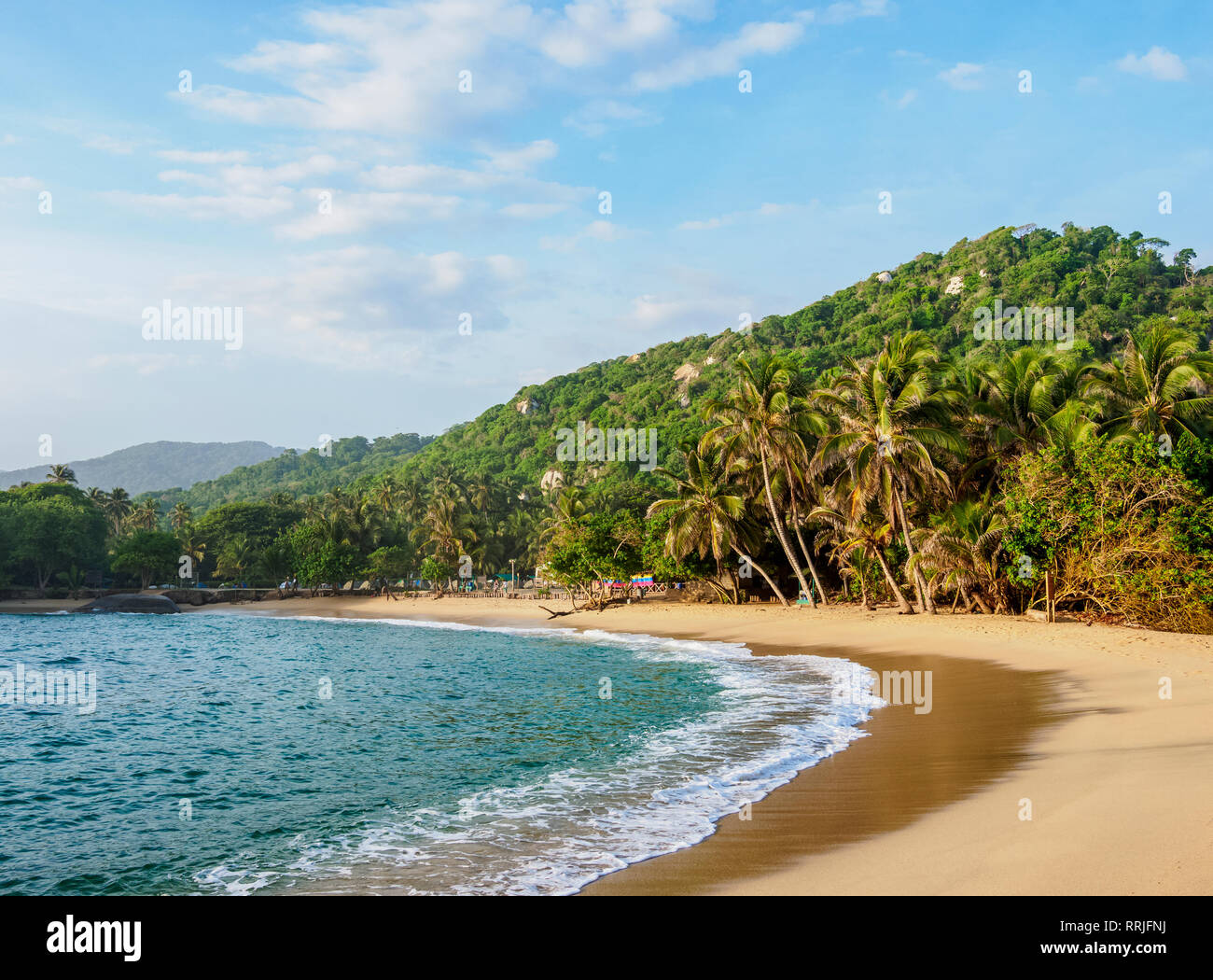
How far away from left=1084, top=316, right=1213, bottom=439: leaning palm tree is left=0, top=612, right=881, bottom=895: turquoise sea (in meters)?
14.9

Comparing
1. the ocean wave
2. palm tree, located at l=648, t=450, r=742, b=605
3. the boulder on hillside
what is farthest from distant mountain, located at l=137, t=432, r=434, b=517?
the ocean wave

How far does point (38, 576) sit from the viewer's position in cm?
8562

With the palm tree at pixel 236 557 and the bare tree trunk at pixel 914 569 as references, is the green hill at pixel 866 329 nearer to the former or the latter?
the palm tree at pixel 236 557

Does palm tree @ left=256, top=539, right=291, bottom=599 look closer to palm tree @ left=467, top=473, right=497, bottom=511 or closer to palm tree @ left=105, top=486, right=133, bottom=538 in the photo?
palm tree @ left=467, top=473, right=497, bottom=511

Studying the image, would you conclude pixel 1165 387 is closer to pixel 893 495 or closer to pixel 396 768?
pixel 893 495

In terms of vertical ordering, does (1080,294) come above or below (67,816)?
above

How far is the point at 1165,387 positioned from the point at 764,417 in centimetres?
1664

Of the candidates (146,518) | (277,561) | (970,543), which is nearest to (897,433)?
(970,543)

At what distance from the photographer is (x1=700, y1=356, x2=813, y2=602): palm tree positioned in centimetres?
3875

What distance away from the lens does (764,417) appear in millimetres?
38719

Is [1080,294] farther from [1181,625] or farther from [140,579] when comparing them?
[140,579]

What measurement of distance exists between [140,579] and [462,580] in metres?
41.6
